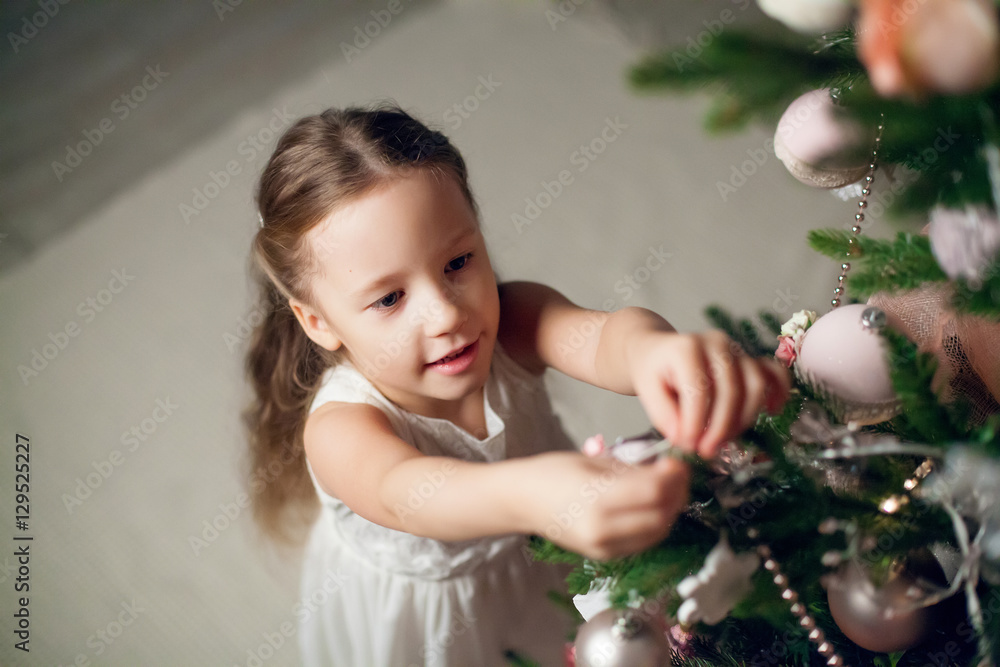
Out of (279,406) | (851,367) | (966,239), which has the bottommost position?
(279,406)

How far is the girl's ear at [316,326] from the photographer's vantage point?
667mm

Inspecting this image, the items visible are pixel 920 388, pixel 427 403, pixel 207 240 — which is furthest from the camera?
pixel 207 240

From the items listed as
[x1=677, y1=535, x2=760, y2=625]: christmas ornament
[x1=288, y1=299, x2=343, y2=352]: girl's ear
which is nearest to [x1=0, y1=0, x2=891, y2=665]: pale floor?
[x1=288, y1=299, x2=343, y2=352]: girl's ear

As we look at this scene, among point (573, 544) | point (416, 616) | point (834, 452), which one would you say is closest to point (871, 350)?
point (834, 452)

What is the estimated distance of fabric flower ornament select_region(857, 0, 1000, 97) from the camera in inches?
9.9

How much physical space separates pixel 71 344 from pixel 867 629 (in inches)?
47.5

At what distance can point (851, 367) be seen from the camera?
422 mm

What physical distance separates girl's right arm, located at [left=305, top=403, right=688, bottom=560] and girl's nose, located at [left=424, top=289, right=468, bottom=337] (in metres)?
0.09

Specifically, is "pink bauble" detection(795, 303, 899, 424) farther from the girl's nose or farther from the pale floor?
the pale floor

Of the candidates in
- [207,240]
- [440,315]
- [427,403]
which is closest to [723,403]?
[440,315]

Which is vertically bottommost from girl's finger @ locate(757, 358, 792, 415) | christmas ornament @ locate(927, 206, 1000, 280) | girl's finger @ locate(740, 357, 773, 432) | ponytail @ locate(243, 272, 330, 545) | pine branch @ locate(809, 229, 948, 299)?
ponytail @ locate(243, 272, 330, 545)

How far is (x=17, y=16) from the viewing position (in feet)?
3.62

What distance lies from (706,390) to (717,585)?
0.33 feet

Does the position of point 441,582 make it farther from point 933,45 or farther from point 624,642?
point 933,45
